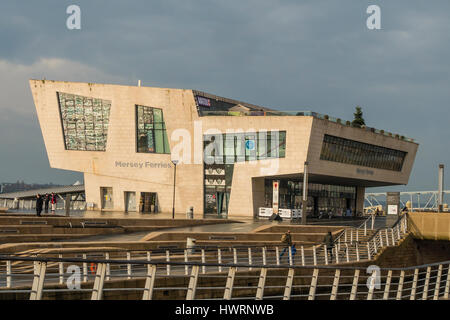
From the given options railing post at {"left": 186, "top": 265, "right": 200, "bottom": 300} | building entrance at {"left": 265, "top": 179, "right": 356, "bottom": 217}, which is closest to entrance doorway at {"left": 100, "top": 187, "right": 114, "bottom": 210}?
building entrance at {"left": 265, "top": 179, "right": 356, "bottom": 217}

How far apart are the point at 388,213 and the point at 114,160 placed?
92.2 feet

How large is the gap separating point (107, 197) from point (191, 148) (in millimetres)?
10767

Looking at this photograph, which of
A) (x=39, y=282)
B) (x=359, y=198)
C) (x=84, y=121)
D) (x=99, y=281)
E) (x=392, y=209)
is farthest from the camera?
(x=359, y=198)

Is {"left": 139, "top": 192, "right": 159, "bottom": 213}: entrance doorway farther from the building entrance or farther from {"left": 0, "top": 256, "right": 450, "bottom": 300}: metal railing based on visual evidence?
{"left": 0, "top": 256, "right": 450, "bottom": 300}: metal railing

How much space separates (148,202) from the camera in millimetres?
54344

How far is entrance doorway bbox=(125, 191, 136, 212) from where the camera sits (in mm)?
54812

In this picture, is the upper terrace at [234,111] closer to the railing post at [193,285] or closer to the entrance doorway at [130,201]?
the entrance doorway at [130,201]

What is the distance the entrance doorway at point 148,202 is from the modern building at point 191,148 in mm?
99

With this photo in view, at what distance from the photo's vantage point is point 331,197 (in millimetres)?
62125

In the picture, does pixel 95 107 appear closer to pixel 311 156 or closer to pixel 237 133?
pixel 237 133

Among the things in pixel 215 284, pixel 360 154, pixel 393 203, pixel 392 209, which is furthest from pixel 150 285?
pixel 360 154

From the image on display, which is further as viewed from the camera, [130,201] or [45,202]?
[130,201]

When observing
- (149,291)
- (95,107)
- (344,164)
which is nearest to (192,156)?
(95,107)

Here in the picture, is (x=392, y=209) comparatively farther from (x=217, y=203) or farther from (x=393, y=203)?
(x=217, y=203)
